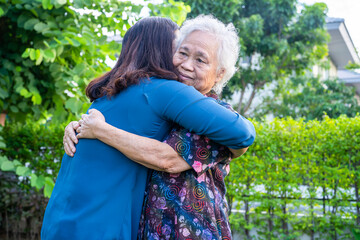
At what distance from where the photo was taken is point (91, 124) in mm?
1540

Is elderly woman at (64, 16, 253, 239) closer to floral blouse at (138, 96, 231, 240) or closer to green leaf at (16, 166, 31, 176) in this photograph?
floral blouse at (138, 96, 231, 240)

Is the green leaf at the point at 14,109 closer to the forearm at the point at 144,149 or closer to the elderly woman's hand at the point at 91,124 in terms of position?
the elderly woman's hand at the point at 91,124

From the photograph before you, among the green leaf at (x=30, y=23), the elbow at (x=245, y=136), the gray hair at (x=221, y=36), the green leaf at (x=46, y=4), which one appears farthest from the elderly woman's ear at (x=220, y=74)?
the green leaf at (x=30, y=23)

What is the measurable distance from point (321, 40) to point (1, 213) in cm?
1079

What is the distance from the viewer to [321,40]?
42.1 feet

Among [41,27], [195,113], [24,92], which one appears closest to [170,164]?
[195,113]

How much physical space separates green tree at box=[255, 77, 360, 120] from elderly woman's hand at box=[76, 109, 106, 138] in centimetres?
1256

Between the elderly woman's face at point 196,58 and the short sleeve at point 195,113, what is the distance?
290 mm

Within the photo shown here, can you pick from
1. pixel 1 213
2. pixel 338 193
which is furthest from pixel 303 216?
pixel 1 213

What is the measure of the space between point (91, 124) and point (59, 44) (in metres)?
2.28

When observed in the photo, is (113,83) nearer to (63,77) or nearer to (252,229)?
(63,77)

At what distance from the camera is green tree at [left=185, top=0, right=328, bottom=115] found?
1191cm

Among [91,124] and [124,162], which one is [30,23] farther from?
[124,162]

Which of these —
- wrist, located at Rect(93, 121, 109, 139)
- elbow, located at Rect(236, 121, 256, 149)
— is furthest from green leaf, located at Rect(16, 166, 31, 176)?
elbow, located at Rect(236, 121, 256, 149)
